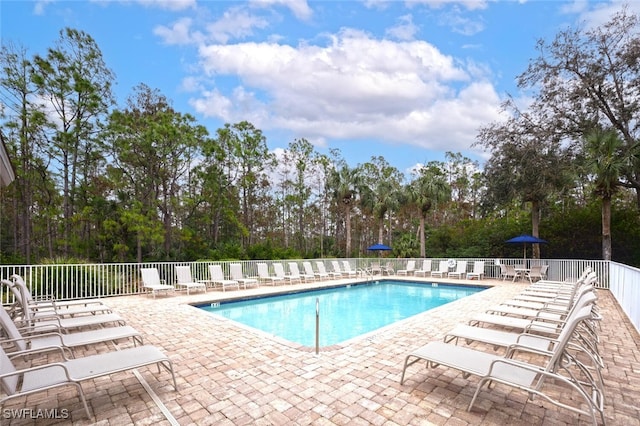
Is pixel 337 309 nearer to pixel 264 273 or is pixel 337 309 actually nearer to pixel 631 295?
pixel 264 273

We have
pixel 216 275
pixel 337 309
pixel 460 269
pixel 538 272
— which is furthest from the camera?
pixel 460 269

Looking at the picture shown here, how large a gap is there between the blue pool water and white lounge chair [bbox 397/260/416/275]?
232 cm

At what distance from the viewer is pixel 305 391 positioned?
3.29m

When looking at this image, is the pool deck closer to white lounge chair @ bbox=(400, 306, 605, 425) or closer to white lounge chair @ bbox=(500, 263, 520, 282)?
white lounge chair @ bbox=(400, 306, 605, 425)

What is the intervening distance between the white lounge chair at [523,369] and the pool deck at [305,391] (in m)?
0.21

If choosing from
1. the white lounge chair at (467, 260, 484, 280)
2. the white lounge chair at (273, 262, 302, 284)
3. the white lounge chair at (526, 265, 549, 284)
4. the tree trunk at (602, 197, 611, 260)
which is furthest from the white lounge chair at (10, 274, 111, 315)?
the tree trunk at (602, 197, 611, 260)

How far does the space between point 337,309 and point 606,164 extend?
11191 mm

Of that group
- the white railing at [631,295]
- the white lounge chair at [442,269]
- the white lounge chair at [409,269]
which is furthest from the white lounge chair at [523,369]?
the white lounge chair at [409,269]

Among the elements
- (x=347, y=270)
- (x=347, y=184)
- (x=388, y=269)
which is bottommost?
(x=388, y=269)

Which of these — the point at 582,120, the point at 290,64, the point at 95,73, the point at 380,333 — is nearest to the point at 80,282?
the point at 380,333

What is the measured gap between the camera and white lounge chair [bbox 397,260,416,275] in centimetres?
1622

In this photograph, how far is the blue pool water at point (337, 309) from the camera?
23.5 ft

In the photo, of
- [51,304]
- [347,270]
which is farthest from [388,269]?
[51,304]

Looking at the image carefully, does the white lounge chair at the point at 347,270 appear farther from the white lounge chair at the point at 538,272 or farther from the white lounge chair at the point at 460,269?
the white lounge chair at the point at 538,272
